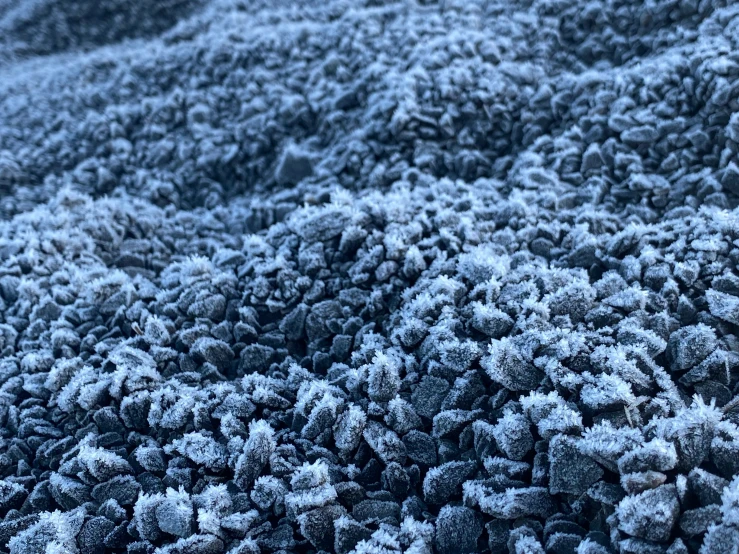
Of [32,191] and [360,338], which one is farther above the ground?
[32,191]

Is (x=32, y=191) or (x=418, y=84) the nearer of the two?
(x=418, y=84)

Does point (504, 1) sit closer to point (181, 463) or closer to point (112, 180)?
point (112, 180)

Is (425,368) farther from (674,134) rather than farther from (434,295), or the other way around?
(674,134)

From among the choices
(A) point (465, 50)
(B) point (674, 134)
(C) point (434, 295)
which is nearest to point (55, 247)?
(C) point (434, 295)

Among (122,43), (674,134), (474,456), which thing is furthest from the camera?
(122,43)

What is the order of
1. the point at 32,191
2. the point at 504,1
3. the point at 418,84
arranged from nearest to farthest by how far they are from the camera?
the point at 418,84, the point at 32,191, the point at 504,1

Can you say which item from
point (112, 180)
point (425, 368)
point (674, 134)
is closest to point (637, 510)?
point (425, 368)

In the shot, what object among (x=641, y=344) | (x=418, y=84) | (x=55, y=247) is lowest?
(x=641, y=344)
